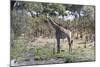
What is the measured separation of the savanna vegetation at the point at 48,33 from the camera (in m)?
2.37

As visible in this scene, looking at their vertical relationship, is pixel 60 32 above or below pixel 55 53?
above

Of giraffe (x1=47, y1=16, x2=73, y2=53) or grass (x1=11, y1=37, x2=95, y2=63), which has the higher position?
giraffe (x1=47, y1=16, x2=73, y2=53)

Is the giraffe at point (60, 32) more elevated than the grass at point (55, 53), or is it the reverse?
the giraffe at point (60, 32)

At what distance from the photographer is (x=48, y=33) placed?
2.50 metres

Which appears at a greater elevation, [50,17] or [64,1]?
[64,1]

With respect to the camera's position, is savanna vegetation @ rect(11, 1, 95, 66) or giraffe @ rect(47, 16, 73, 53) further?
giraffe @ rect(47, 16, 73, 53)

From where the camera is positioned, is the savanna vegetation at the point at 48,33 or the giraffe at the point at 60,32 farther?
the giraffe at the point at 60,32

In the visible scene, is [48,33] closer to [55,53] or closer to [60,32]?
[60,32]

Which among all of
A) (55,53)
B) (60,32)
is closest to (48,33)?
(60,32)

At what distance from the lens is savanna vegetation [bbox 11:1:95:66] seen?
237 cm

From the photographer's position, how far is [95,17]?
2.73m

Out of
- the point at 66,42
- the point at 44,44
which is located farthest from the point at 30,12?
the point at 66,42
